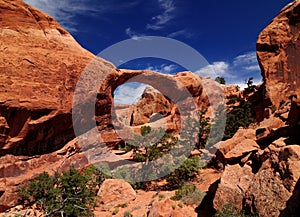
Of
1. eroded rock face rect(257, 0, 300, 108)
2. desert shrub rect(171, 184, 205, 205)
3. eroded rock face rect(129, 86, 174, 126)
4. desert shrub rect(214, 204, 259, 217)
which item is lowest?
desert shrub rect(171, 184, 205, 205)

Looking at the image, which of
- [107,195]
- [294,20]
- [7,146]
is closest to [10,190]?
[7,146]

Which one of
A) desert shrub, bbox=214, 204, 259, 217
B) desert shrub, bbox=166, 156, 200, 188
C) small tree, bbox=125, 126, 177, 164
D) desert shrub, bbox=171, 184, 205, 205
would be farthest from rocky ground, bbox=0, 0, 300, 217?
small tree, bbox=125, 126, 177, 164

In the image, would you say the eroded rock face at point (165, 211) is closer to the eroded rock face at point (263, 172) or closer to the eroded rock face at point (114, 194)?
the eroded rock face at point (263, 172)

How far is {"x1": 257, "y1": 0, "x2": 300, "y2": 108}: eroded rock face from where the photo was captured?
2328 cm

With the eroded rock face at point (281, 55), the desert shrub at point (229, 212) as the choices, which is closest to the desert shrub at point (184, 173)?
the desert shrub at point (229, 212)

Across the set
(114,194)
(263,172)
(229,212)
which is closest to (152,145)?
(114,194)

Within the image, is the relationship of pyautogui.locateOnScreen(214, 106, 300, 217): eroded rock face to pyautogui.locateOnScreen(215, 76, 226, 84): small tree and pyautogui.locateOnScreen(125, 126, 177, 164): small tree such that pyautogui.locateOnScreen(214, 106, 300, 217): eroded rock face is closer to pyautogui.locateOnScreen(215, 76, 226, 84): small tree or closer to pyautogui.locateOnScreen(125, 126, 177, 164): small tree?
pyautogui.locateOnScreen(125, 126, 177, 164): small tree

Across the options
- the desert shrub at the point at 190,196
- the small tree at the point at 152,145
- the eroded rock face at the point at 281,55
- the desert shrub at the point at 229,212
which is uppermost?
the eroded rock face at the point at 281,55

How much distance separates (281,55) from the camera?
2430 centimetres

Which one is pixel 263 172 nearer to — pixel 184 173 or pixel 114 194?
pixel 184 173

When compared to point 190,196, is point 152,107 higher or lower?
higher

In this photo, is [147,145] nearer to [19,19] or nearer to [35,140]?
[35,140]

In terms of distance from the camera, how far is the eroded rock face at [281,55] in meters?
23.3

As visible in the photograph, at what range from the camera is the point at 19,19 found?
50.4 feet
